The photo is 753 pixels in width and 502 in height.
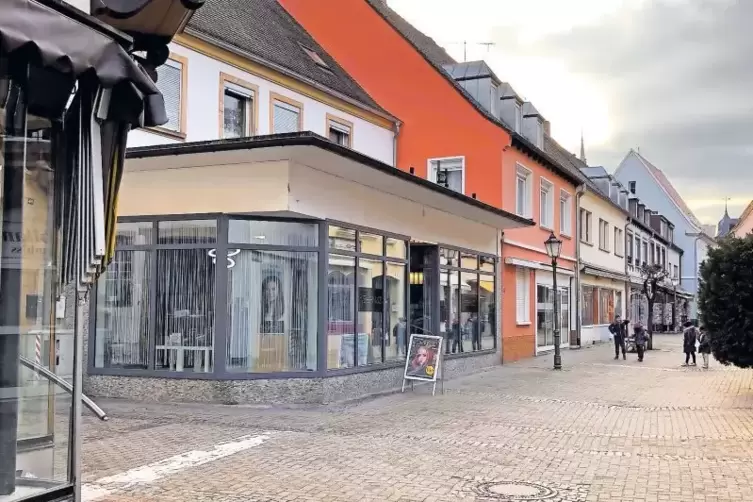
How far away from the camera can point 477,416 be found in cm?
1153

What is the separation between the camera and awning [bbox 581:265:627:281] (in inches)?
1191

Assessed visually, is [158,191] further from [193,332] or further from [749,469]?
[749,469]

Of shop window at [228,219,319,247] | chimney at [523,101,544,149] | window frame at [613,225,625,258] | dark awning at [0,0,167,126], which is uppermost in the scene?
chimney at [523,101,544,149]

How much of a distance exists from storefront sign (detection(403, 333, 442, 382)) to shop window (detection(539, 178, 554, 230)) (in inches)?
465

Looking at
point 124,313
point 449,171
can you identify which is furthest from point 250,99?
point 449,171

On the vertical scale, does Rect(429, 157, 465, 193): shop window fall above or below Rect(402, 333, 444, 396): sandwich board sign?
above

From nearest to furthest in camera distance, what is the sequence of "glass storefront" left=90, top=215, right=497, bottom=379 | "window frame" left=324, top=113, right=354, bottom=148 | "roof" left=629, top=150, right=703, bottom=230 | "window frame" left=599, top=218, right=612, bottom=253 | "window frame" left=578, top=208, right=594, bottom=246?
1. "glass storefront" left=90, top=215, right=497, bottom=379
2. "window frame" left=324, top=113, right=354, bottom=148
3. "window frame" left=578, top=208, right=594, bottom=246
4. "window frame" left=599, top=218, right=612, bottom=253
5. "roof" left=629, top=150, right=703, bottom=230

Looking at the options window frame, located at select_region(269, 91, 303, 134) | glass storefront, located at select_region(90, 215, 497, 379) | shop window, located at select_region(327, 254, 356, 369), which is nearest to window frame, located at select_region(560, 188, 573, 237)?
window frame, located at select_region(269, 91, 303, 134)

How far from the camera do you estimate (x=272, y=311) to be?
40.2 ft

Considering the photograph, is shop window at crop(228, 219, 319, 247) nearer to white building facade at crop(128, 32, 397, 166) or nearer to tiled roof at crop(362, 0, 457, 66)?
white building facade at crop(128, 32, 397, 166)

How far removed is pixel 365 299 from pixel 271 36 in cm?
869

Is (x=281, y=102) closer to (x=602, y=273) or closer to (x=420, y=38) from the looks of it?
(x=420, y=38)

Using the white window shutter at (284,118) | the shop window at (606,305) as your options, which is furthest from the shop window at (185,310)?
the shop window at (606,305)

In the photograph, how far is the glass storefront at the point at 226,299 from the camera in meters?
12.0
